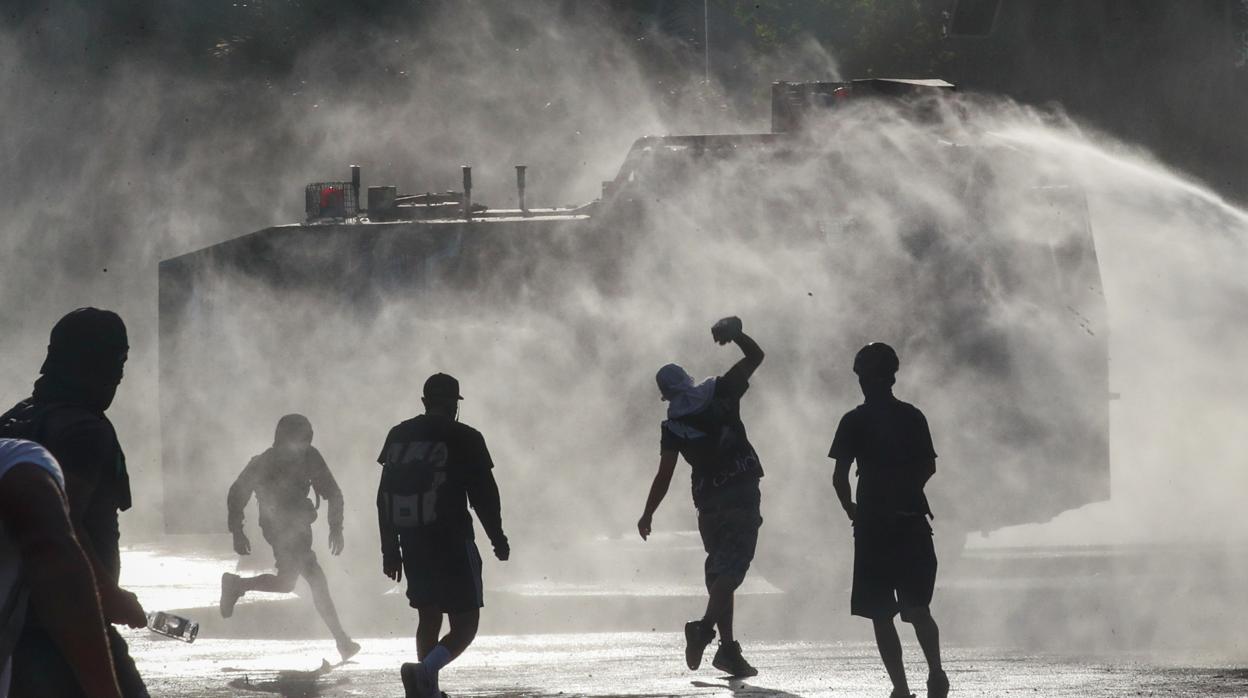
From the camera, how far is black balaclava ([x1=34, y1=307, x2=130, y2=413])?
14.6 ft

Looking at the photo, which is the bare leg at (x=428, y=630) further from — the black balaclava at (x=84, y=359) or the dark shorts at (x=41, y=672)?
the dark shorts at (x=41, y=672)

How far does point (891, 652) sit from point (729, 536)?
4.95 feet

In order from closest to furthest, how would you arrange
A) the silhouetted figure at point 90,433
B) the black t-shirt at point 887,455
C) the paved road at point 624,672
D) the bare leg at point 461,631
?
the silhouetted figure at point 90,433 < the bare leg at point 461,631 < the black t-shirt at point 887,455 < the paved road at point 624,672

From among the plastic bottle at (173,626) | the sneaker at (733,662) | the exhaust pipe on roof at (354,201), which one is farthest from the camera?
the exhaust pipe on roof at (354,201)

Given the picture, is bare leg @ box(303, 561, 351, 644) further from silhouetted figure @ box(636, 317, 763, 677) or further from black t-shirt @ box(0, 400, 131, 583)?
black t-shirt @ box(0, 400, 131, 583)

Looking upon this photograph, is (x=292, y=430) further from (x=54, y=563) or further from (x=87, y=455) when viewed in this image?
(x=54, y=563)

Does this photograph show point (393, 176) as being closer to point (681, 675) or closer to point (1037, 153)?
point (1037, 153)

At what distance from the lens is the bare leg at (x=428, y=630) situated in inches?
314

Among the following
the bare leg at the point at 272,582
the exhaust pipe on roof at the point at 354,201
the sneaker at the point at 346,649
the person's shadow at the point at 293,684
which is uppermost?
the exhaust pipe on roof at the point at 354,201

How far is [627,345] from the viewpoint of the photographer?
14.9 m

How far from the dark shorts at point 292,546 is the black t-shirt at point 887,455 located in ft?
13.5

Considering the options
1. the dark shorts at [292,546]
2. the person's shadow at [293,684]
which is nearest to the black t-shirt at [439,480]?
the person's shadow at [293,684]

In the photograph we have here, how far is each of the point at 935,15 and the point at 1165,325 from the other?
1331cm

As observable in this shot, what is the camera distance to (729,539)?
364 inches
